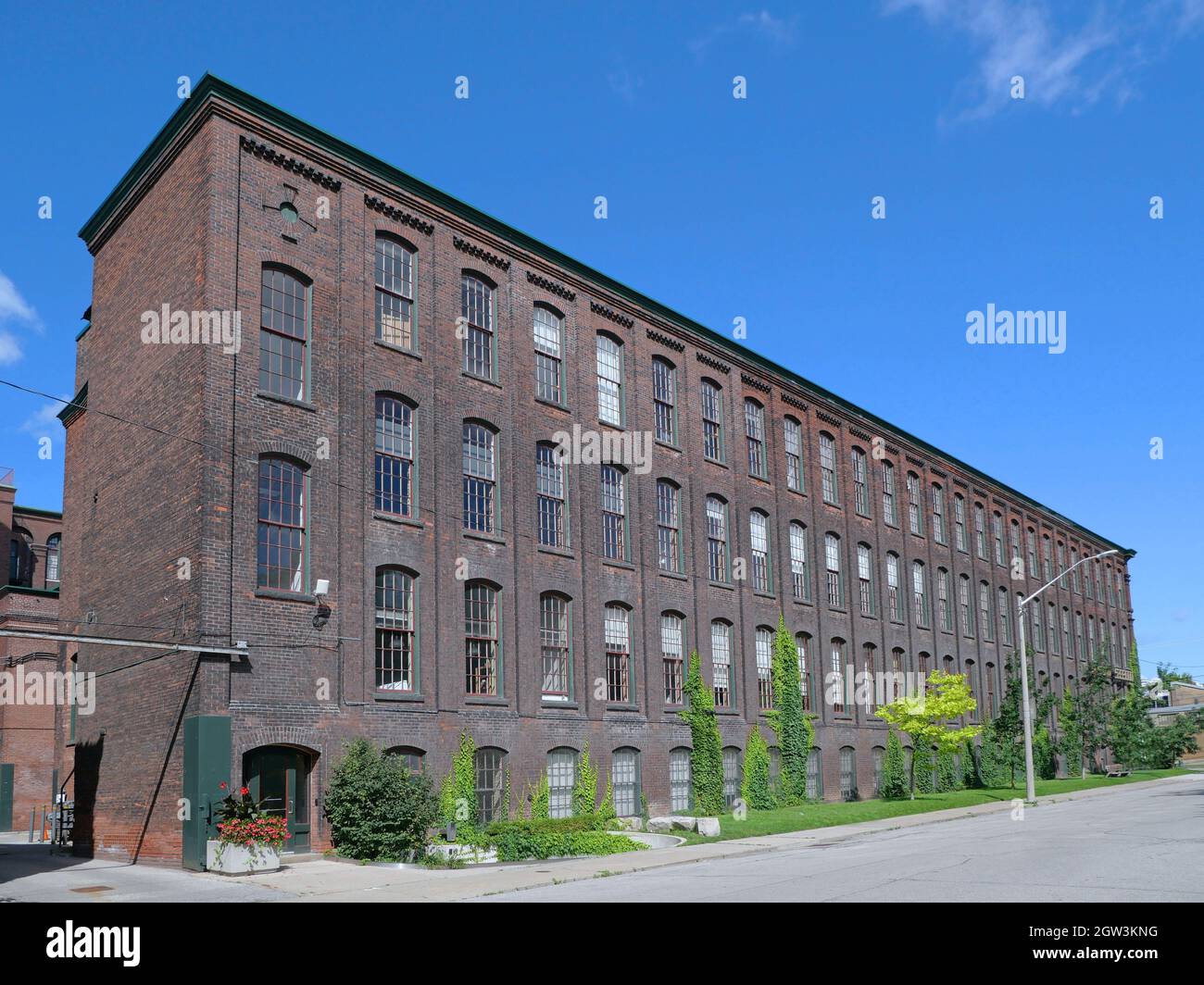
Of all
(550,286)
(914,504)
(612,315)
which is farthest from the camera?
(914,504)

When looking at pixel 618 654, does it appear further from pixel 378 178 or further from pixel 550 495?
pixel 378 178

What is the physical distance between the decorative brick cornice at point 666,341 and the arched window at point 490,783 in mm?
14709

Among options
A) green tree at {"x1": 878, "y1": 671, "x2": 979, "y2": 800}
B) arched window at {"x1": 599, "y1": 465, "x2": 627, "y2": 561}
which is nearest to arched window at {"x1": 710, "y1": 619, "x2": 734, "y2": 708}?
arched window at {"x1": 599, "y1": 465, "x2": 627, "y2": 561}

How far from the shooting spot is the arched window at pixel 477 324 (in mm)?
29453

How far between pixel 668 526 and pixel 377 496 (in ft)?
38.6

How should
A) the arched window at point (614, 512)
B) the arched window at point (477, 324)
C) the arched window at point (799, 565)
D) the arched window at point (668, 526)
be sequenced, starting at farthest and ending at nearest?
the arched window at point (799, 565) < the arched window at point (668, 526) < the arched window at point (614, 512) < the arched window at point (477, 324)

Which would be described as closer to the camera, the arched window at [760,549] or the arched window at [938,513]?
the arched window at [760,549]

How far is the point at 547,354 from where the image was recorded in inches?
1261

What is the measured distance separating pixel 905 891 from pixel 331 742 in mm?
12920

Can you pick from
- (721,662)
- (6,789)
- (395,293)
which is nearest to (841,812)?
(721,662)

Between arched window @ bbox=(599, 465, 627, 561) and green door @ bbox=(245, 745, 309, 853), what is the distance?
11969mm

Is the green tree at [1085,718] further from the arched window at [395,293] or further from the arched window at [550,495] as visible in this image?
the arched window at [395,293]

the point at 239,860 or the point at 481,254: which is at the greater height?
the point at 481,254

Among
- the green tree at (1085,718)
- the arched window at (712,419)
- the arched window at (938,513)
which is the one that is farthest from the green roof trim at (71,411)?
the green tree at (1085,718)
